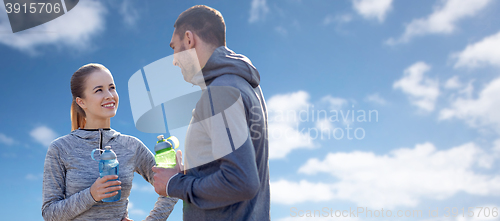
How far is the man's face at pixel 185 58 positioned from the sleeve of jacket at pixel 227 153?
0.53 metres

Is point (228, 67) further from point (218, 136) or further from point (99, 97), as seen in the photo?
point (99, 97)

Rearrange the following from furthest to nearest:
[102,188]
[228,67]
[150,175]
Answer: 1. [150,175]
2. [102,188]
3. [228,67]

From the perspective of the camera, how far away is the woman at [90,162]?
323 centimetres

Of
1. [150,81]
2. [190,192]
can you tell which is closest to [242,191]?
[190,192]

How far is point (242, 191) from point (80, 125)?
8.73ft

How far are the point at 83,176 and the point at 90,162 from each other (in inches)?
6.2

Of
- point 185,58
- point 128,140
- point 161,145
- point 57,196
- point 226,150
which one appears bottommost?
point 57,196

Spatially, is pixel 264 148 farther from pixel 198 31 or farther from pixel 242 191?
pixel 198 31

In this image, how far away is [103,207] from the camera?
11.1ft

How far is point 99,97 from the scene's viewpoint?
362 cm

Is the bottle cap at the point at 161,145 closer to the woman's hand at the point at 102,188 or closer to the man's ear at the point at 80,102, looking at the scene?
the woman's hand at the point at 102,188

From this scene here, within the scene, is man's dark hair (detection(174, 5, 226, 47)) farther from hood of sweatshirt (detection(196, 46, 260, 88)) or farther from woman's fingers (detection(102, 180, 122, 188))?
woman's fingers (detection(102, 180, 122, 188))

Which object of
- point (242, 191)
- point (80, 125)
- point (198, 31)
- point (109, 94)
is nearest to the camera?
point (242, 191)

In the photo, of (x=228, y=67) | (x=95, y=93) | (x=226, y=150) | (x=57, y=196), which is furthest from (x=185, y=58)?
(x=57, y=196)
